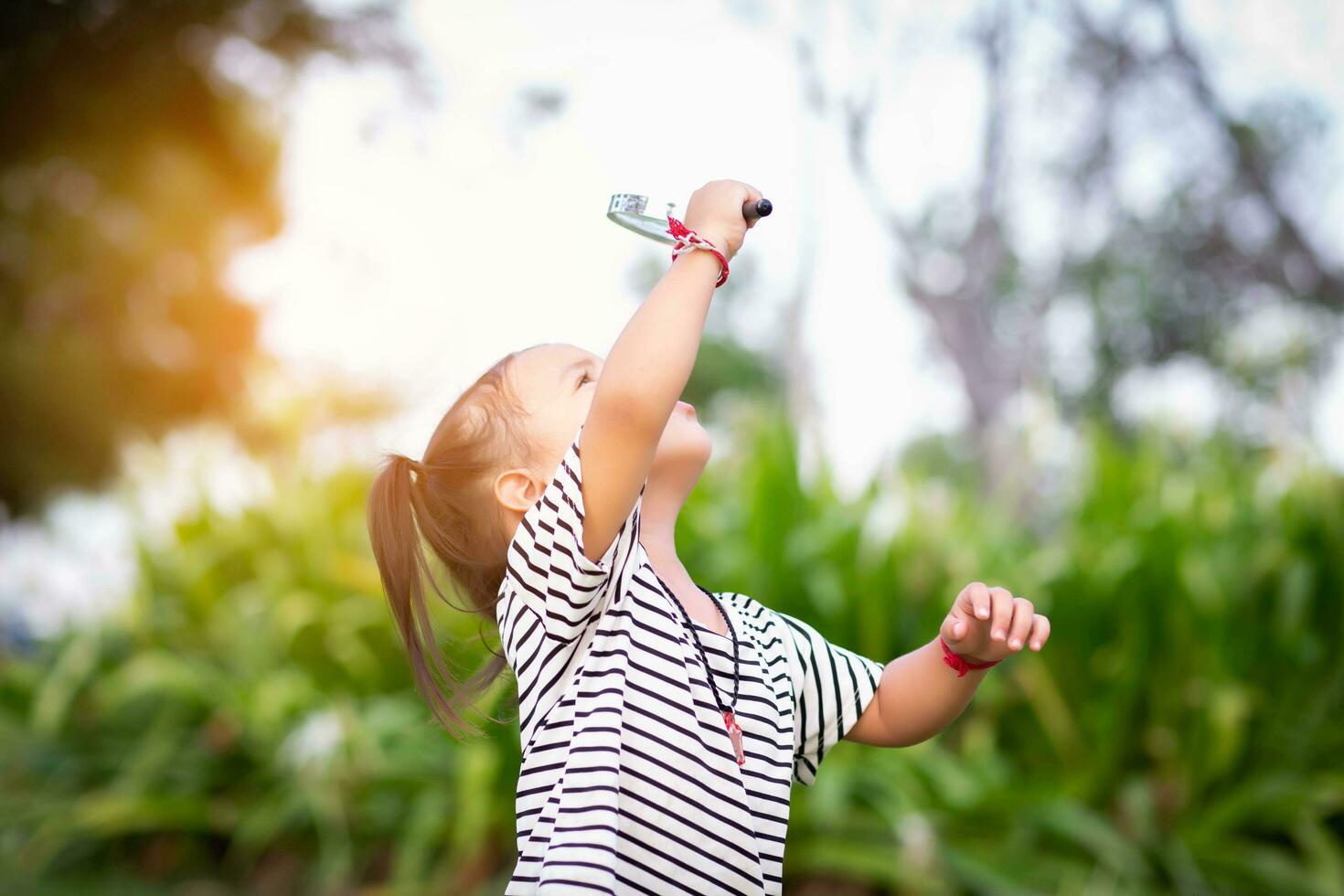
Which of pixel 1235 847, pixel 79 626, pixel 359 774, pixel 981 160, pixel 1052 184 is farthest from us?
pixel 1052 184

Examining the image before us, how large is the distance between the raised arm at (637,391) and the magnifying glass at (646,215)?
0.24ft

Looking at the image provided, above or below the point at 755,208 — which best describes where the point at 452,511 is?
below

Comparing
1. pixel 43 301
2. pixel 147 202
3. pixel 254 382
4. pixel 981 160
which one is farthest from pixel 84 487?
pixel 981 160

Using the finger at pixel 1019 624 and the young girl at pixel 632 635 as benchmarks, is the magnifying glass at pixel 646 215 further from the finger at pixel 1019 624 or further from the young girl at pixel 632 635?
the finger at pixel 1019 624

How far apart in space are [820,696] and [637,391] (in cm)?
46

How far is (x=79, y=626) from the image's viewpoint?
13.3 feet

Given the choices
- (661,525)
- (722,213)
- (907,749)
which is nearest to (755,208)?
(722,213)

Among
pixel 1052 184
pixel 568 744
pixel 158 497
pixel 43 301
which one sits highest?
pixel 1052 184

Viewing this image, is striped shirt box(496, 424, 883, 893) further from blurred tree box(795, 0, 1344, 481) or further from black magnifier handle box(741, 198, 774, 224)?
blurred tree box(795, 0, 1344, 481)

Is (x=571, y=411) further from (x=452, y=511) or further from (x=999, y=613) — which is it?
(x=999, y=613)

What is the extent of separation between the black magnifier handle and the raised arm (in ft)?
0.23

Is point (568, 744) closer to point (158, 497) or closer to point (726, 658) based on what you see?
point (726, 658)

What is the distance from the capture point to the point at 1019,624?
1.02 metres

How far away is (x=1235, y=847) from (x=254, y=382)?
4.37 m
